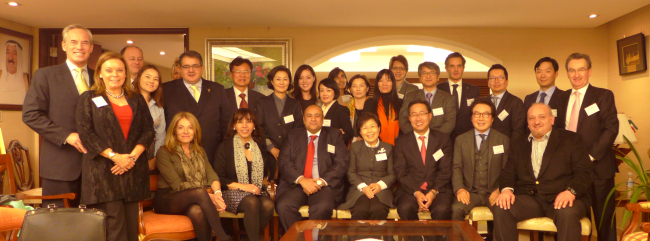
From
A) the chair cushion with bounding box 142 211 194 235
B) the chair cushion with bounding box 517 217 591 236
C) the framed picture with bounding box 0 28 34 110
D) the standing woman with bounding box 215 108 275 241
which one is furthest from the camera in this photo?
the framed picture with bounding box 0 28 34 110

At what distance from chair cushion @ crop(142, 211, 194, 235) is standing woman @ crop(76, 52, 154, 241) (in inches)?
7.7

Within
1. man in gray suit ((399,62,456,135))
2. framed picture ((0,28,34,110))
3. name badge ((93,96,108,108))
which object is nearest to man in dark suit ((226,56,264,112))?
man in gray suit ((399,62,456,135))

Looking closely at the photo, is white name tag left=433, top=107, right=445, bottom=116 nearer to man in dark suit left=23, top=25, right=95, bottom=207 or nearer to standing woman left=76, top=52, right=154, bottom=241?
standing woman left=76, top=52, right=154, bottom=241

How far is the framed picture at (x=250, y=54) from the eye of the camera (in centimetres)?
622

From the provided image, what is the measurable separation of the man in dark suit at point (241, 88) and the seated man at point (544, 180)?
7.41ft

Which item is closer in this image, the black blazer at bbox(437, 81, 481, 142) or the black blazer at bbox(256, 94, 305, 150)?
the black blazer at bbox(256, 94, 305, 150)

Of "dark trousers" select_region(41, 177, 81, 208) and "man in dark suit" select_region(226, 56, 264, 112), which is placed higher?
"man in dark suit" select_region(226, 56, 264, 112)

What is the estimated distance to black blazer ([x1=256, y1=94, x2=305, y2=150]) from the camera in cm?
401

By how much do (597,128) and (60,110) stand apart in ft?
12.5

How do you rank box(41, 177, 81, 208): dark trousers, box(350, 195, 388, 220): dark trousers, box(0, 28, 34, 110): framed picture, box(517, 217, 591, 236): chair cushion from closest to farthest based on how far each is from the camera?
1. box(41, 177, 81, 208): dark trousers
2. box(517, 217, 591, 236): chair cushion
3. box(350, 195, 388, 220): dark trousers
4. box(0, 28, 34, 110): framed picture

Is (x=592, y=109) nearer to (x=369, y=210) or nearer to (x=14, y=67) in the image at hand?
(x=369, y=210)

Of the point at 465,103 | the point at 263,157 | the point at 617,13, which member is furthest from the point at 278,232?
the point at 617,13

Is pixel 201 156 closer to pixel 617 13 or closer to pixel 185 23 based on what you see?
pixel 185 23

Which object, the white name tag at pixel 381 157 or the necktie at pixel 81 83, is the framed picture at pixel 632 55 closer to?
the white name tag at pixel 381 157
